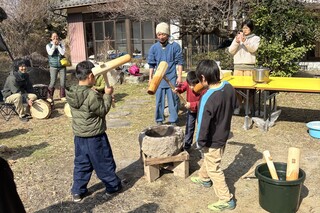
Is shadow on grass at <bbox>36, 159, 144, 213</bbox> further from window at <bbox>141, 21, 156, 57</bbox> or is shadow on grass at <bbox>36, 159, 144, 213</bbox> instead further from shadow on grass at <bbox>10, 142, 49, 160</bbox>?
window at <bbox>141, 21, 156, 57</bbox>

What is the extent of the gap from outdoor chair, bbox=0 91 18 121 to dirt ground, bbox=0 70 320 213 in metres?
0.23

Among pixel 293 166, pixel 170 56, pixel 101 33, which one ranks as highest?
pixel 101 33

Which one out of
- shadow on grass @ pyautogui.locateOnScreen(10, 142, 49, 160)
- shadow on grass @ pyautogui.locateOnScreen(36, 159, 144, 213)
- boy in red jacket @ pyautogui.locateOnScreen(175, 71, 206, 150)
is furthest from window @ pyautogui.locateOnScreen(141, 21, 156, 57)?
shadow on grass @ pyautogui.locateOnScreen(36, 159, 144, 213)

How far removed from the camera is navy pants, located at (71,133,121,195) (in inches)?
127

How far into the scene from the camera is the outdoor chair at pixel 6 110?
21.6 feet

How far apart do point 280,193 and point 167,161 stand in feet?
4.26

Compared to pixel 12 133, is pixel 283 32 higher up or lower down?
higher up

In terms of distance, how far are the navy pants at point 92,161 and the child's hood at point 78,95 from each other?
0.38 m

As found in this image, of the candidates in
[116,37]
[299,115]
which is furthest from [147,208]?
[116,37]

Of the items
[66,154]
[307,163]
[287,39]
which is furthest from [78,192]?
[287,39]

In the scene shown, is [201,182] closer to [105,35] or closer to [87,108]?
[87,108]

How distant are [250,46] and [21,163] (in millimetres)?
4243

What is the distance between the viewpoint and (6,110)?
23.2 feet

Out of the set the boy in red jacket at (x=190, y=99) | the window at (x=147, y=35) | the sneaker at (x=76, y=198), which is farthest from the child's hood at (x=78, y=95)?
the window at (x=147, y=35)
